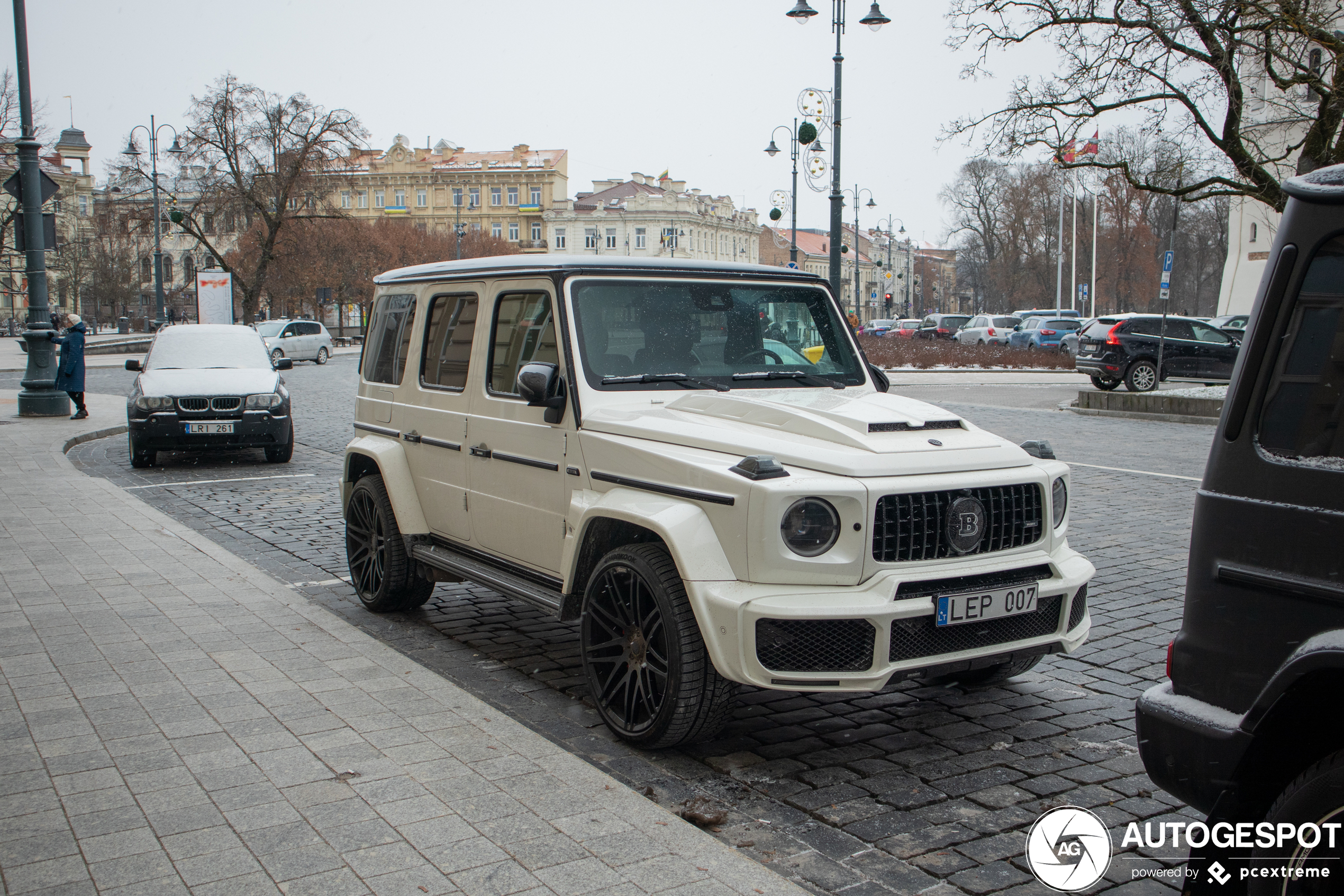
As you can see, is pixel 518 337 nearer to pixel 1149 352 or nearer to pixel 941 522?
pixel 941 522

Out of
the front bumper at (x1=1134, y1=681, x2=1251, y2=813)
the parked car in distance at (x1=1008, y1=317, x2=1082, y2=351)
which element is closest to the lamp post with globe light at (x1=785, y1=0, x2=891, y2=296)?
the front bumper at (x1=1134, y1=681, x2=1251, y2=813)

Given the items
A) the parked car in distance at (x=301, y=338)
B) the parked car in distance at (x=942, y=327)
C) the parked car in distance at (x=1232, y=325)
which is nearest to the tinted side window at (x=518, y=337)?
the parked car in distance at (x=1232, y=325)

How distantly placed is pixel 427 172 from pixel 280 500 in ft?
405

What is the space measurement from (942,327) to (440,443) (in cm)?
5783

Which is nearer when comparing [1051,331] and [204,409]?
[204,409]

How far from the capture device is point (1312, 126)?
58.7 ft

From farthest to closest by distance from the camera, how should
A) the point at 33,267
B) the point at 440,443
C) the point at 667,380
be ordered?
the point at 33,267 < the point at 440,443 < the point at 667,380

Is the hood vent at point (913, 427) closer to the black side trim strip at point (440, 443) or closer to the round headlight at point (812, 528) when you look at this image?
the round headlight at point (812, 528)

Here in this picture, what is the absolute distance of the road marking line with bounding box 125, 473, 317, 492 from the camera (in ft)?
39.7

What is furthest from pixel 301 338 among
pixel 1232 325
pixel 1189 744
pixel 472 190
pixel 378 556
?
pixel 472 190

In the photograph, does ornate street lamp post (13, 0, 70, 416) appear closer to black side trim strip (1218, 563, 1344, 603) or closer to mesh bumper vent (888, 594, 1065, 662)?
mesh bumper vent (888, 594, 1065, 662)

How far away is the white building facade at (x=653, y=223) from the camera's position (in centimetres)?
11619

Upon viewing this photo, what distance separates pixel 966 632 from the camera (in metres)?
4.06

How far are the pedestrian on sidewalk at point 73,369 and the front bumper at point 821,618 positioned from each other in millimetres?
17821
